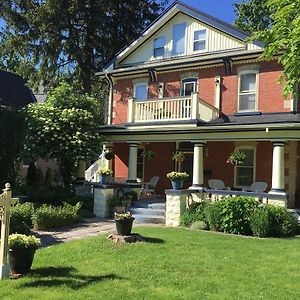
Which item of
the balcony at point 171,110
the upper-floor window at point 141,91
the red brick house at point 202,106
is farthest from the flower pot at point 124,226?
the upper-floor window at point 141,91

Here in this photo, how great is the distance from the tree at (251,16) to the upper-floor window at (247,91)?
1881cm

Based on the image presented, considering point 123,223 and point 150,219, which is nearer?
point 123,223

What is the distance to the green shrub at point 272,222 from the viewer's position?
38.9ft

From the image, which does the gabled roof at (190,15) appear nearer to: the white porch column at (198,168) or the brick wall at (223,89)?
the brick wall at (223,89)

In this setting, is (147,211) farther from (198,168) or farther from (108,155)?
(108,155)

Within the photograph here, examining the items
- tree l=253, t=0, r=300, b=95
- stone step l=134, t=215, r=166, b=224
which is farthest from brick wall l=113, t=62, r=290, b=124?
stone step l=134, t=215, r=166, b=224

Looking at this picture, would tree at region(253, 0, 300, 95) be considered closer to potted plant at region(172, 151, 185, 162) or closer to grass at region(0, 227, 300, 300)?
grass at region(0, 227, 300, 300)

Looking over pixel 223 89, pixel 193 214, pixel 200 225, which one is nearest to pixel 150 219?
pixel 193 214

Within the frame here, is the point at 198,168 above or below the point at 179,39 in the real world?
below

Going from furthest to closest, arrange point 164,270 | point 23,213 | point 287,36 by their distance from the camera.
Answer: point 23,213 < point 287,36 < point 164,270

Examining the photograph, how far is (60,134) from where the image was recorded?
17312mm

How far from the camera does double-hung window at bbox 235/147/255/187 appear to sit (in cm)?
1783

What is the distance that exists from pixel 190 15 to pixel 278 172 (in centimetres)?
887

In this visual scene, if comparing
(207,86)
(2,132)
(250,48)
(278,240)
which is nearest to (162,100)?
(207,86)
